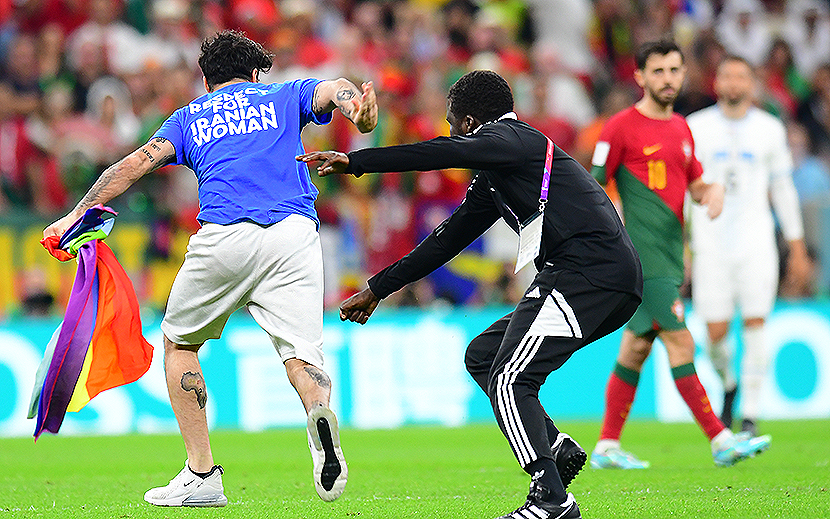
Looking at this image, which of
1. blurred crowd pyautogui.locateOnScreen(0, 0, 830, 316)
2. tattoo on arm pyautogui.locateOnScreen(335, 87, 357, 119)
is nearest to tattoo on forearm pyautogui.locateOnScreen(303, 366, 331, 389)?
tattoo on arm pyautogui.locateOnScreen(335, 87, 357, 119)

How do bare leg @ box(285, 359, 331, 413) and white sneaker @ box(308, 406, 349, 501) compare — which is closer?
white sneaker @ box(308, 406, 349, 501)

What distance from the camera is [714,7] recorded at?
18.3 m

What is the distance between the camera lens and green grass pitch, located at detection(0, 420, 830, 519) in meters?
5.88

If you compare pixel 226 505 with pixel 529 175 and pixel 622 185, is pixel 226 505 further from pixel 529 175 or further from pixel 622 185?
pixel 622 185

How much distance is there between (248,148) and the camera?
575 cm

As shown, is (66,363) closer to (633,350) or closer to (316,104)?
(316,104)

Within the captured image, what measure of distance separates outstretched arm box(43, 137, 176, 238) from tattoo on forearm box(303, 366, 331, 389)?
1224 millimetres

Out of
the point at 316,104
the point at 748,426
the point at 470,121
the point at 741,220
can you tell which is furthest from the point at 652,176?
the point at 316,104

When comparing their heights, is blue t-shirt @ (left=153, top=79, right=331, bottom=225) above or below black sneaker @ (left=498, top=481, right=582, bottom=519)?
above

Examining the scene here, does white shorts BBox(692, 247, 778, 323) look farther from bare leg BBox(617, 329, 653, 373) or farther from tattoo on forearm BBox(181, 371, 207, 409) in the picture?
tattoo on forearm BBox(181, 371, 207, 409)

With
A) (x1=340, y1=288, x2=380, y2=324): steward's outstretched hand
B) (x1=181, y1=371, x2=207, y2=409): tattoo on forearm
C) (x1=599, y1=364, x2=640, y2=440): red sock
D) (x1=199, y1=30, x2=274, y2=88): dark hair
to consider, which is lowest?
(x1=599, y1=364, x2=640, y2=440): red sock

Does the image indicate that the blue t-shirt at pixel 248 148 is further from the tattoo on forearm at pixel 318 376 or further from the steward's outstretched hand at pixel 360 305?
the tattoo on forearm at pixel 318 376

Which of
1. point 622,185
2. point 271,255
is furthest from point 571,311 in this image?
point 622,185

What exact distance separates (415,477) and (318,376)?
221cm
